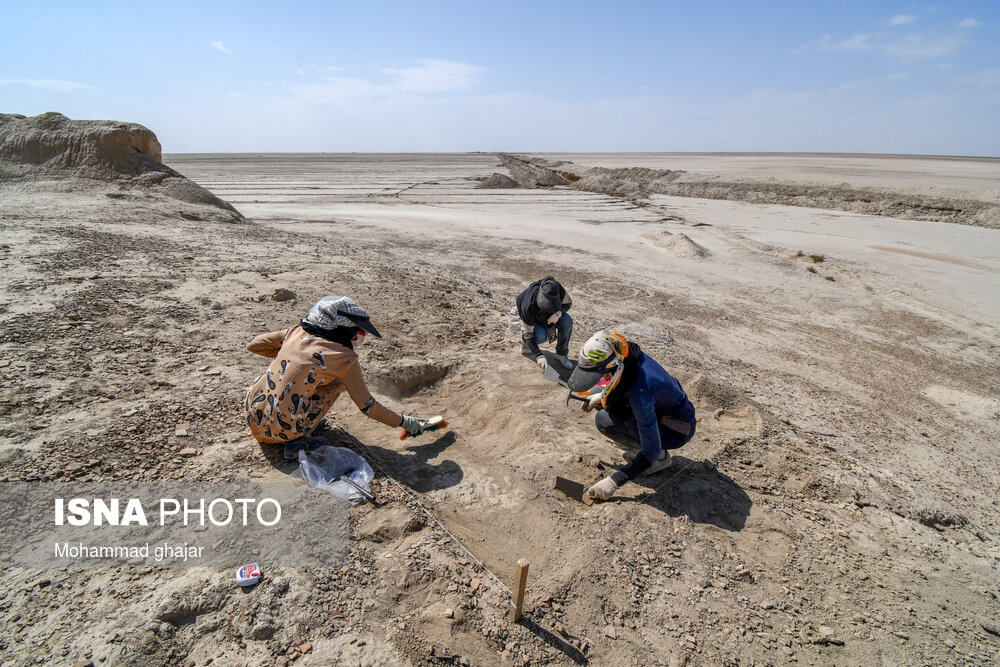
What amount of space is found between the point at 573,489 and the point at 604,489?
26 centimetres

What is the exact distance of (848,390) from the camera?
22.0ft

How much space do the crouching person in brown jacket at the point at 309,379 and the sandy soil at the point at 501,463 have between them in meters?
0.35

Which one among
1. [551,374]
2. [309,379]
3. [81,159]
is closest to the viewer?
[309,379]

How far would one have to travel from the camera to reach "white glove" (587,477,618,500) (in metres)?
3.81

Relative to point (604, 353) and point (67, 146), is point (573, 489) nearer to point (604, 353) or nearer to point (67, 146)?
point (604, 353)

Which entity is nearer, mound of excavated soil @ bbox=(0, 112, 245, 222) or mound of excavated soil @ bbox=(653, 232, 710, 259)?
mound of excavated soil @ bbox=(0, 112, 245, 222)

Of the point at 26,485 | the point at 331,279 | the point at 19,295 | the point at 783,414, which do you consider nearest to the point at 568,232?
the point at 331,279

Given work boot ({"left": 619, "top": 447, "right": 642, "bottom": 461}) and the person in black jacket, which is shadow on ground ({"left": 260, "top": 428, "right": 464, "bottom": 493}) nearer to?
work boot ({"left": 619, "top": 447, "right": 642, "bottom": 461})

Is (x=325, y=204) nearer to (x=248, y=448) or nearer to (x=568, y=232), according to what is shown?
(x=568, y=232)

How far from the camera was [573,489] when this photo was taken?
13.0 ft

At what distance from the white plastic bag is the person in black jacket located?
2940 mm

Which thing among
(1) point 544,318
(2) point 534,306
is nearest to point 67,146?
Result: (2) point 534,306

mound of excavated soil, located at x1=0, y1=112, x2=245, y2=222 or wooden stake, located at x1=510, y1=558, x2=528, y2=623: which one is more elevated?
mound of excavated soil, located at x1=0, y1=112, x2=245, y2=222

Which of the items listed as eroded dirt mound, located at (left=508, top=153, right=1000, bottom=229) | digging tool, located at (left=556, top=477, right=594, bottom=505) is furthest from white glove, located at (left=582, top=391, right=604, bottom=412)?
eroded dirt mound, located at (left=508, top=153, right=1000, bottom=229)
